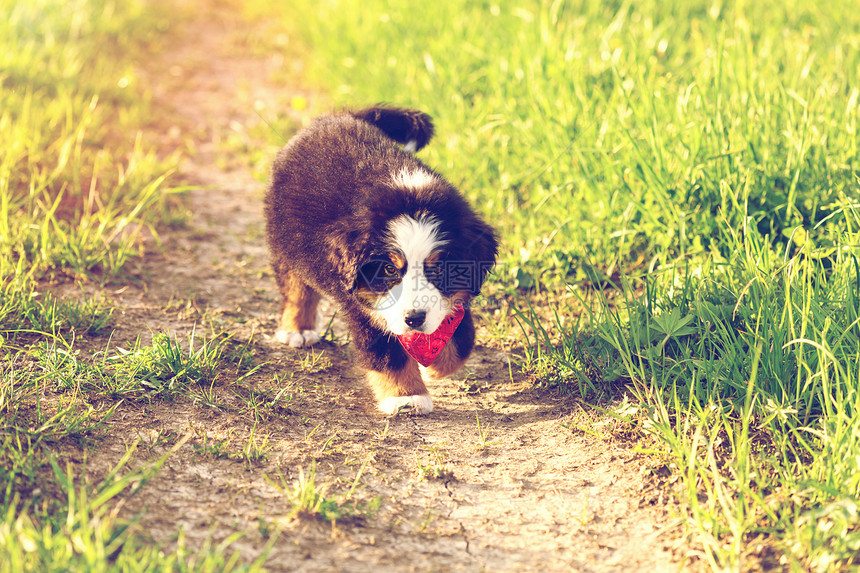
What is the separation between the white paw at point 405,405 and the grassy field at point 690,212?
1.89 ft

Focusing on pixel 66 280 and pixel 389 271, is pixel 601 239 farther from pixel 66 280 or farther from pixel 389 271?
pixel 66 280

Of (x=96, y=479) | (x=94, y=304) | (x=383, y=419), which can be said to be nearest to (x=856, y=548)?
(x=383, y=419)

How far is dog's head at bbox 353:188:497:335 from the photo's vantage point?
2.84m

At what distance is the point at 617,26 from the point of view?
207 inches

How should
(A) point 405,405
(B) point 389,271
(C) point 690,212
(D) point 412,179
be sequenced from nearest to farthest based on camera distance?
(B) point 389,271 → (D) point 412,179 → (A) point 405,405 → (C) point 690,212

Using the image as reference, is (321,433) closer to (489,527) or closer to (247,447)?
(247,447)

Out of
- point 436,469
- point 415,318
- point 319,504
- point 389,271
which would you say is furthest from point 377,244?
point 319,504

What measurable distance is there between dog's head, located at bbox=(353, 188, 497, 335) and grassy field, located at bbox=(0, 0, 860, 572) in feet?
2.10

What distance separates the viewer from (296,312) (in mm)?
3771

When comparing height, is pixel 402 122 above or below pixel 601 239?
above

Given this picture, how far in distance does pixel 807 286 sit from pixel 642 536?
116 cm

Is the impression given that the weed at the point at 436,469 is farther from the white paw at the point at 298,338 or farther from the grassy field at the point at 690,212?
the white paw at the point at 298,338

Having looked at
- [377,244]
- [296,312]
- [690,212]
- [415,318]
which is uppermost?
[690,212]

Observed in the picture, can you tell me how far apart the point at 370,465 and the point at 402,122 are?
5.90ft
